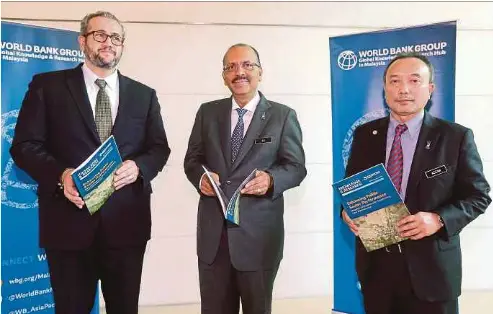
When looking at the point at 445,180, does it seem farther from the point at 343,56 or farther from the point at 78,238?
the point at 78,238

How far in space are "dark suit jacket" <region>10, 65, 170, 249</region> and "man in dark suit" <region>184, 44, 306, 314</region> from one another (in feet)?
1.09

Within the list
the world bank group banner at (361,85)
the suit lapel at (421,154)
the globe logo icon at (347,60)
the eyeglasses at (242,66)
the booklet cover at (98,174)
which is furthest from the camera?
the globe logo icon at (347,60)

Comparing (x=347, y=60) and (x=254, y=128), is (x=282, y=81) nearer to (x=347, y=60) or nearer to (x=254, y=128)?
(x=347, y=60)

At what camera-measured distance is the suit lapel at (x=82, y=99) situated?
1.98 meters

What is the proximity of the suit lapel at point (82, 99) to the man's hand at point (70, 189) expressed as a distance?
0.21m

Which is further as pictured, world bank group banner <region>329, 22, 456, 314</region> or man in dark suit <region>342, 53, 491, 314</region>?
world bank group banner <region>329, 22, 456, 314</region>

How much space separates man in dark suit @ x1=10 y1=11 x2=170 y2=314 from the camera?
1.97 m

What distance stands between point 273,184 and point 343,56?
3.57 feet

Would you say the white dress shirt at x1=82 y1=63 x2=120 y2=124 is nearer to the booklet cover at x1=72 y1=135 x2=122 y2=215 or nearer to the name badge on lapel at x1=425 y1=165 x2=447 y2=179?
the booklet cover at x1=72 y1=135 x2=122 y2=215

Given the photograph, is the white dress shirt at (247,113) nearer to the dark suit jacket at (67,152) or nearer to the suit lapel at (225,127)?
the suit lapel at (225,127)

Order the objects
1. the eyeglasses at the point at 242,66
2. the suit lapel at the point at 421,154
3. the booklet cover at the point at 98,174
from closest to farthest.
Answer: the booklet cover at the point at 98,174 → the suit lapel at the point at 421,154 → the eyeglasses at the point at 242,66

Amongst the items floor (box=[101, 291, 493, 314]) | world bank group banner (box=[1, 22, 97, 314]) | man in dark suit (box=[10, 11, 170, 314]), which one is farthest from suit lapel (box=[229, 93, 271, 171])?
floor (box=[101, 291, 493, 314])

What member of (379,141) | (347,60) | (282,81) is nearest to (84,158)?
(379,141)

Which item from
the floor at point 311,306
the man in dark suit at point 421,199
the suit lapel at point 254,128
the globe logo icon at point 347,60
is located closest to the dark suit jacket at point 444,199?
the man in dark suit at point 421,199
